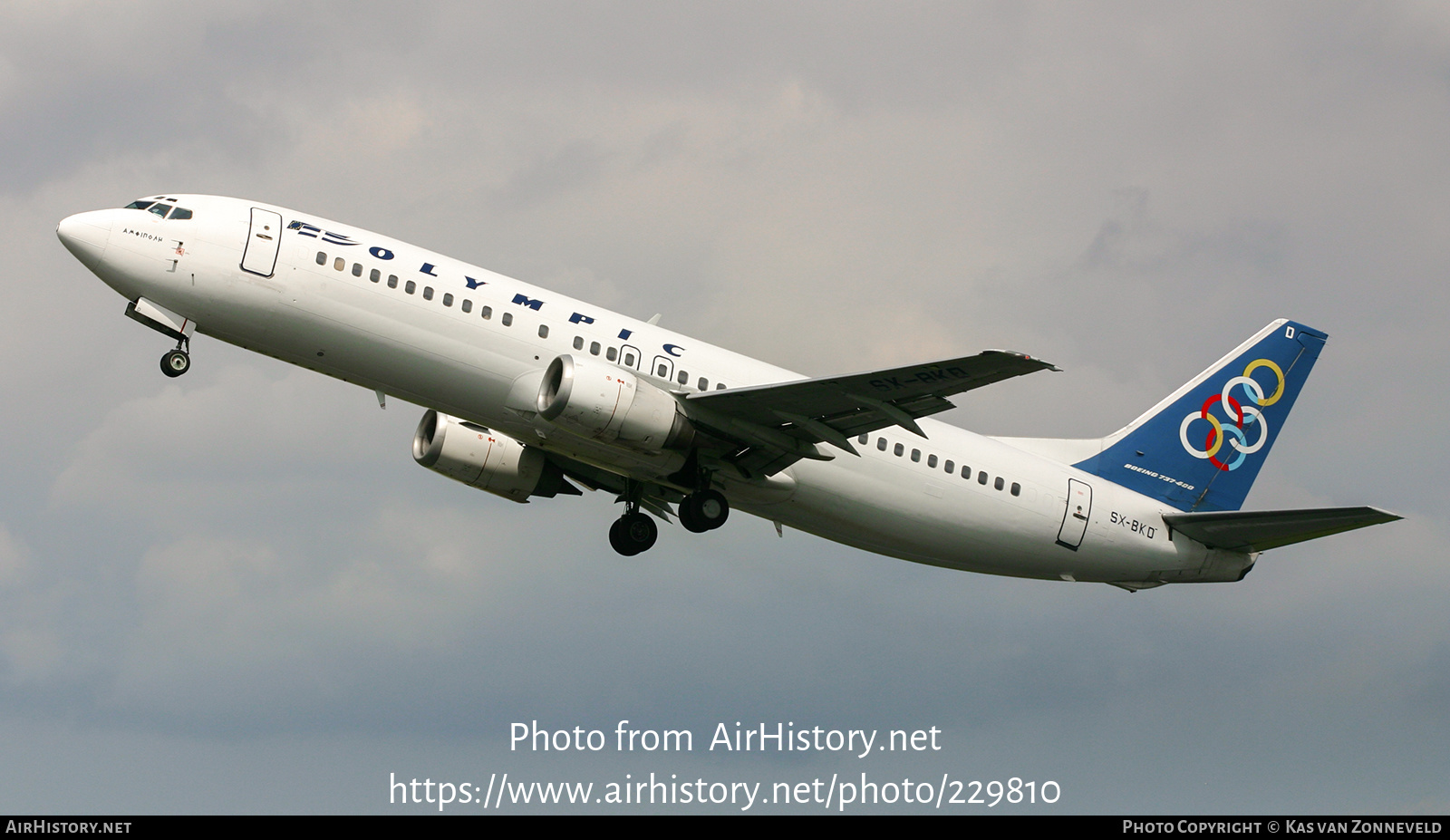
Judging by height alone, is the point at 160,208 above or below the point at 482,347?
above

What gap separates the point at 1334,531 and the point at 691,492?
48.9ft

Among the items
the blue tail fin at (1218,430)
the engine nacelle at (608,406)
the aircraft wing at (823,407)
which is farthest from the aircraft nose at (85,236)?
the blue tail fin at (1218,430)

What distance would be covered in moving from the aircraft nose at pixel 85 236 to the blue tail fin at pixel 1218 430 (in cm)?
2415

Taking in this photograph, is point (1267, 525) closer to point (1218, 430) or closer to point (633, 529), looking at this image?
point (1218, 430)

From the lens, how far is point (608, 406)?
3036 centimetres

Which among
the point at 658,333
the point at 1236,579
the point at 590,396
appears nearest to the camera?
the point at 590,396

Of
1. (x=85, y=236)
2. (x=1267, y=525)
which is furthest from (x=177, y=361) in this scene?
(x=1267, y=525)

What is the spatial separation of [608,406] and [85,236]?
37.3 ft

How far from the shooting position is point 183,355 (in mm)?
30844

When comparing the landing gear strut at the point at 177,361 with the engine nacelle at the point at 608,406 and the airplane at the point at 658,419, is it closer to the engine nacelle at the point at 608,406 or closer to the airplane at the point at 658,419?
the airplane at the point at 658,419

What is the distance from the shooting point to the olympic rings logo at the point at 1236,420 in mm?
39750

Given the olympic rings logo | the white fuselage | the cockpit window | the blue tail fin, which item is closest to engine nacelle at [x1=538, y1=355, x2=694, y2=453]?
the white fuselage

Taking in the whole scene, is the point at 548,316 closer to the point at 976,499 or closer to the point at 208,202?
the point at 208,202

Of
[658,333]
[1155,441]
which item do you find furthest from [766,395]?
[1155,441]
